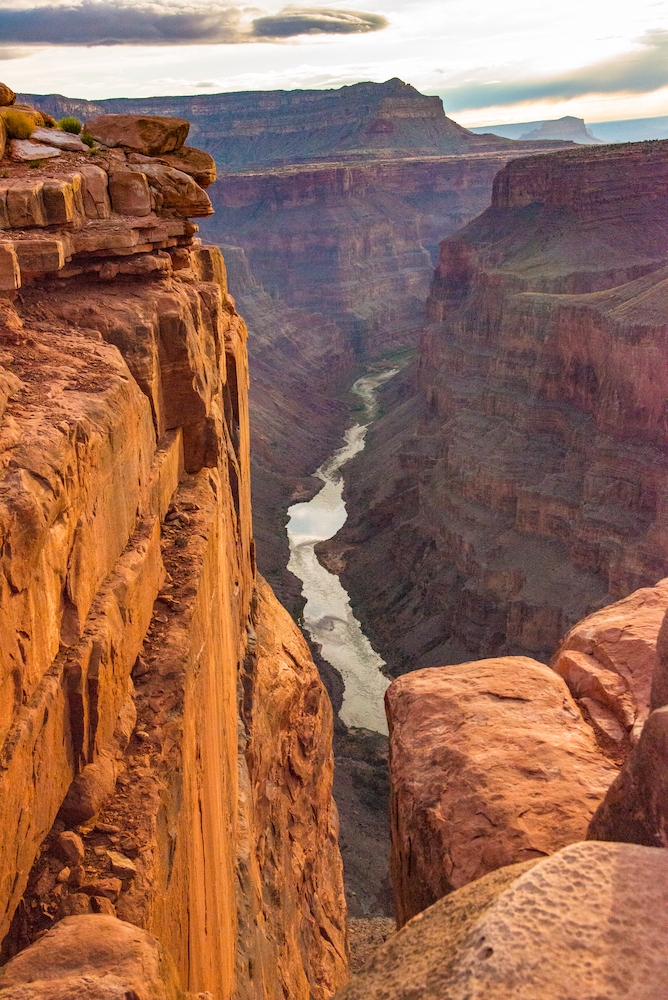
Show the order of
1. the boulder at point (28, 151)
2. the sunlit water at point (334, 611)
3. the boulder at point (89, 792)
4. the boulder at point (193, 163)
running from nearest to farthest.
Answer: the boulder at point (89, 792), the boulder at point (28, 151), the boulder at point (193, 163), the sunlit water at point (334, 611)

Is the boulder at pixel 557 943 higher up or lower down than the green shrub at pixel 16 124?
lower down

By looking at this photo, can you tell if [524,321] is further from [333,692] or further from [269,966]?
[269,966]

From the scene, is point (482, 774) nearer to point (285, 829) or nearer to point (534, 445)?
point (285, 829)

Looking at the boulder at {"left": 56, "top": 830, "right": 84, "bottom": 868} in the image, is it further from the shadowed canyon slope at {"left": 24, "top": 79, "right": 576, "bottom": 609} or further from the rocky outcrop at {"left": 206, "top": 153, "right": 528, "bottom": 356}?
the rocky outcrop at {"left": 206, "top": 153, "right": 528, "bottom": 356}

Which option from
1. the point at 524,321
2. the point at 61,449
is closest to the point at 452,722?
the point at 61,449

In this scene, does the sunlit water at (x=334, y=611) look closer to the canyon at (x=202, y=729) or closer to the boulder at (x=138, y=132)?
the canyon at (x=202, y=729)

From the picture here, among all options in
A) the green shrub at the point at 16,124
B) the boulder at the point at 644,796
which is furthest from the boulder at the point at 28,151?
the boulder at the point at 644,796
